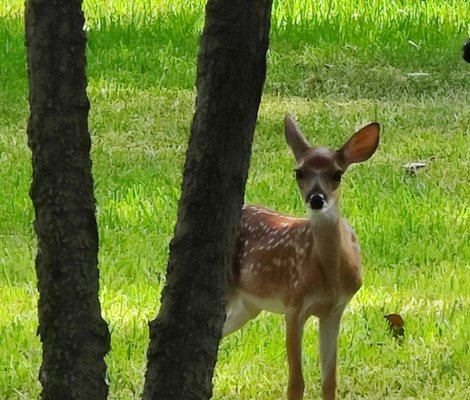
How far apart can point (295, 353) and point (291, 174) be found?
318 centimetres

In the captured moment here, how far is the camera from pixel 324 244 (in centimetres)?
485

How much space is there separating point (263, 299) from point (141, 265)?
151 centimetres

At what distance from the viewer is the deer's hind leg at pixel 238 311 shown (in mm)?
5238

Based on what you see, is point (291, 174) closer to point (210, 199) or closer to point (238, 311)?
point (238, 311)

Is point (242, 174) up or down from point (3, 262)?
up

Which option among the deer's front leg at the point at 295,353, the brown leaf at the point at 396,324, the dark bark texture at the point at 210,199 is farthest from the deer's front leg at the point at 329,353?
the dark bark texture at the point at 210,199

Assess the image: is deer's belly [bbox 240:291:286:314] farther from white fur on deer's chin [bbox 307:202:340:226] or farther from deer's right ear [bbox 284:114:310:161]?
deer's right ear [bbox 284:114:310:161]

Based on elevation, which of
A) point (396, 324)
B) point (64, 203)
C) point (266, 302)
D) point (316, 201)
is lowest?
point (396, 324)

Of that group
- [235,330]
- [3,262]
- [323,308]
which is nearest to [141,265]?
[3,262]

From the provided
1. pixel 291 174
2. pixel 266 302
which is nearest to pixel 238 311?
pixel 266 302

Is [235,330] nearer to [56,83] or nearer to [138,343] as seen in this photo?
[138,343]

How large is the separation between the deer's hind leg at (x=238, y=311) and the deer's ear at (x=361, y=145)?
0.72 meters

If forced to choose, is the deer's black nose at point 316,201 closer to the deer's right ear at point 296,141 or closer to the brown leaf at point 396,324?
the deer's right ear at point 296,141

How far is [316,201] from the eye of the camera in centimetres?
459
